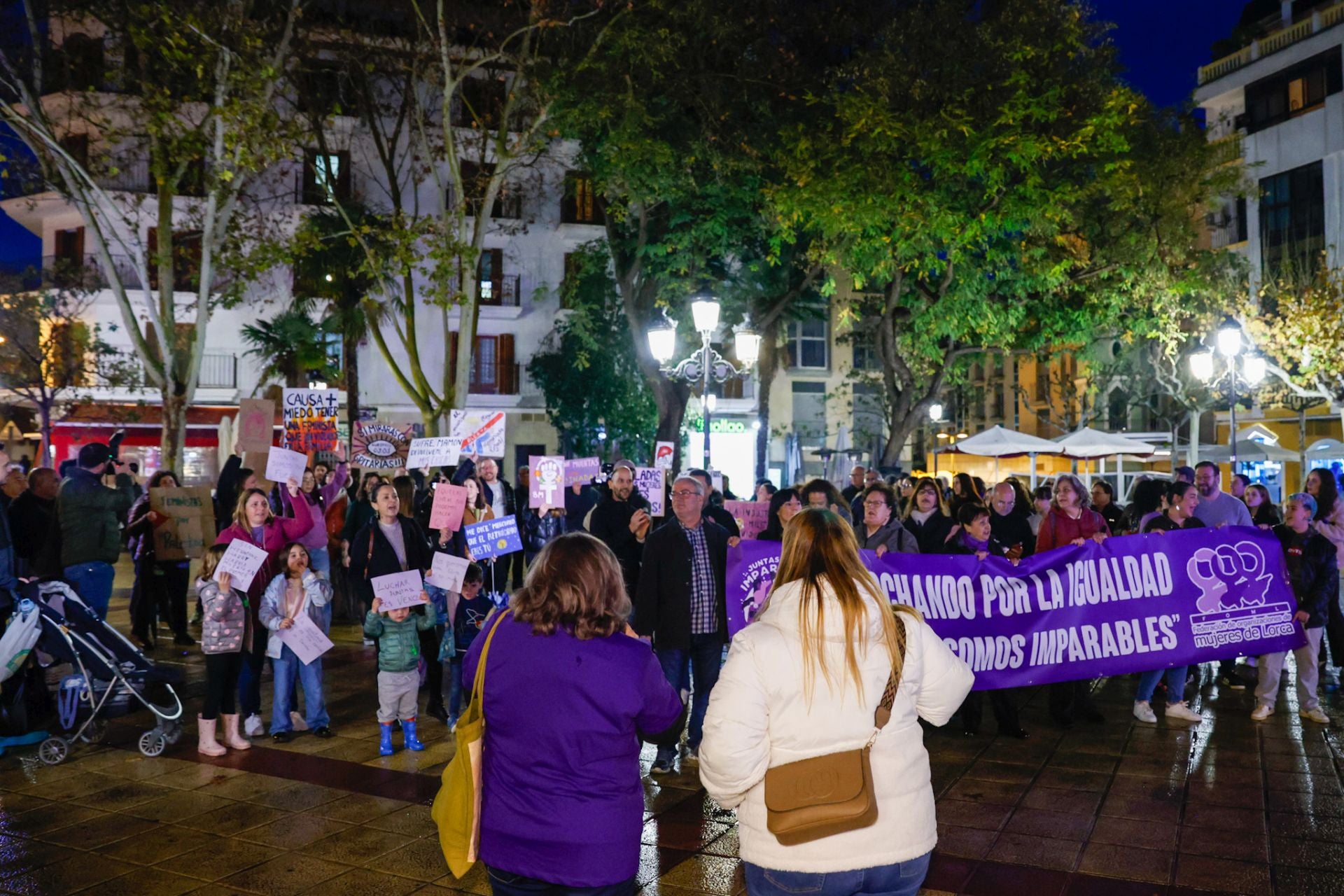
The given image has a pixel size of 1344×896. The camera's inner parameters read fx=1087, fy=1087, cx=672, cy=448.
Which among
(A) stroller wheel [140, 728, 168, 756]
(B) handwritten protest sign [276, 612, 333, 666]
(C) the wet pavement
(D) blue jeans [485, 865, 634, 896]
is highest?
(D) blue jeans [485, 865, 634, 896]

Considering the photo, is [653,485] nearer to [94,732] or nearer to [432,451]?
[432,451]

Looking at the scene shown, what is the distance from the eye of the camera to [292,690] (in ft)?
26.1

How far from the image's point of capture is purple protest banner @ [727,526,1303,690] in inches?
297

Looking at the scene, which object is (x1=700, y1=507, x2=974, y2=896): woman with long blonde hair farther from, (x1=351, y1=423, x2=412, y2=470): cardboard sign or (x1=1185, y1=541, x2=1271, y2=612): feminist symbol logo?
(x1=351, y1=423, x2=412, y2=470): cardboard sign

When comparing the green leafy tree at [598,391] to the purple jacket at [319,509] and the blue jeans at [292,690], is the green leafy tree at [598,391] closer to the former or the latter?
the purple jacket at [319,509]

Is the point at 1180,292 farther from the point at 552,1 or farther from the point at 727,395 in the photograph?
the point at 727,395

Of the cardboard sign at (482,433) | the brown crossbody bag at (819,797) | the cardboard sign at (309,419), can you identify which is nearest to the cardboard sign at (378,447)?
the cardboard sign at (309,419)

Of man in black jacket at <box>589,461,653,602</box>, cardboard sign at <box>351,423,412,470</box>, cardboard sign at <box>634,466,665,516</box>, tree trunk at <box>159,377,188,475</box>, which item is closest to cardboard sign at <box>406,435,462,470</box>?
cardboard sign at <box>634,466,665,516</box>

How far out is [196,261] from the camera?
1741 centimetres

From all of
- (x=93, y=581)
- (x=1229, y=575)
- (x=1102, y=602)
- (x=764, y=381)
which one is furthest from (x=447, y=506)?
(x=764, y=381)

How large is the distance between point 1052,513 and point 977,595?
5.34ft

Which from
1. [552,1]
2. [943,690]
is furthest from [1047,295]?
[943,690]

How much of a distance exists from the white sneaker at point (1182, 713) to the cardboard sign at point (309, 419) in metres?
10.2

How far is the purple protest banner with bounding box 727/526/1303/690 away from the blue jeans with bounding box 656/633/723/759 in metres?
0.22
